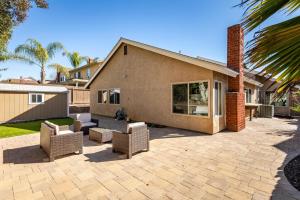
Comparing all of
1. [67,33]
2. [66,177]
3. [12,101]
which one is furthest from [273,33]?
[12,101]

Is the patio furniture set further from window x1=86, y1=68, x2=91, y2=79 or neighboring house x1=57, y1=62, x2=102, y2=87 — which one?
window x1=86, y1=68, x2=91, y2=79

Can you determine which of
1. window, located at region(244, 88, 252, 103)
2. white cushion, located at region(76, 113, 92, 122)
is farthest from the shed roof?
window, located at region(244, 88, 252, 103)

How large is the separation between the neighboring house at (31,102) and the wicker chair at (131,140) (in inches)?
389

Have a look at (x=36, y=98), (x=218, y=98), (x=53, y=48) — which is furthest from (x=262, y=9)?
(x=53, y=48)

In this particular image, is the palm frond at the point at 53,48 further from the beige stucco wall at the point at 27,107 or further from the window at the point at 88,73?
the beige stucco wall at the point at 27,107

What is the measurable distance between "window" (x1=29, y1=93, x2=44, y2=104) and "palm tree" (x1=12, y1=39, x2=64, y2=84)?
6.77m

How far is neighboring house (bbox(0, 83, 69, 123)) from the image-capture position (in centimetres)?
1087

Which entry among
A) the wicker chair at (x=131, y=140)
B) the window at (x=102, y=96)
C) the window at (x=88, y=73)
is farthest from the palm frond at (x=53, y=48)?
the wicker chair at (x=131, y=140)

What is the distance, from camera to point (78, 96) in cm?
1952

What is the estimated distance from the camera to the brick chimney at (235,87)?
26.8ft

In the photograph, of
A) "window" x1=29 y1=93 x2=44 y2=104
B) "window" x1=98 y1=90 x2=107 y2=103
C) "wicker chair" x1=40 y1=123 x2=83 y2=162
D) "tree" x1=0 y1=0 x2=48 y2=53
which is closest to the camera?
"wicker chair" x1=40 y1=123 x2=83 y2=162

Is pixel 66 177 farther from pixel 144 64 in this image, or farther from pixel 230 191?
pixel 144 64

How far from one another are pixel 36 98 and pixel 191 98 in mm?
11106

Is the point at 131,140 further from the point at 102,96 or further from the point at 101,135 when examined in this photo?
the point at 102,96
